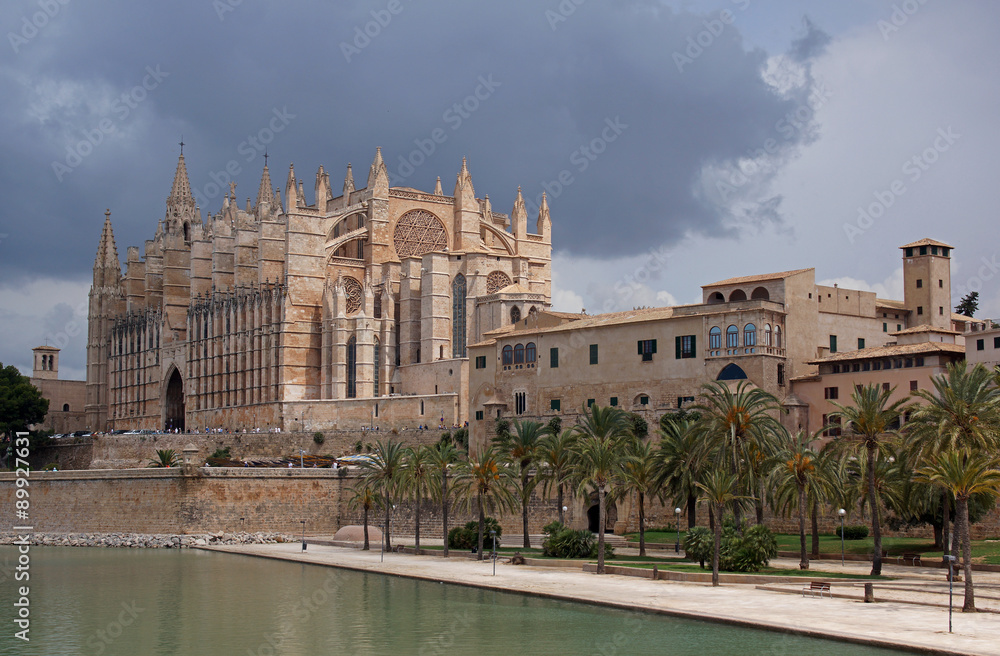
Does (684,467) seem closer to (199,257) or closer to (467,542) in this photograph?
(467,542)

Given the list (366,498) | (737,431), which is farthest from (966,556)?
(366,498)

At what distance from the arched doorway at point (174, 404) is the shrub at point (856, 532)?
59372mm

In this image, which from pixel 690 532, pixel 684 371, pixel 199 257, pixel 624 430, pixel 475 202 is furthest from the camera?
pixel 199 257

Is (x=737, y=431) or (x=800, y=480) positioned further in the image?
(x=800, y=480)

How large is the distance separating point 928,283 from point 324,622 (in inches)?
1324

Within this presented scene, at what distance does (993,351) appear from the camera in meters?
46.1

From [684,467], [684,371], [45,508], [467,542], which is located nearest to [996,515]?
[684,467]

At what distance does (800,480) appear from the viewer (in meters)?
38.2

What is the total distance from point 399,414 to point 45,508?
1857cm

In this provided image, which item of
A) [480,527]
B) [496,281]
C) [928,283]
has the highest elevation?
[496,281]

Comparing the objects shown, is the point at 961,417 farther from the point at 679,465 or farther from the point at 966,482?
the point at 679,465

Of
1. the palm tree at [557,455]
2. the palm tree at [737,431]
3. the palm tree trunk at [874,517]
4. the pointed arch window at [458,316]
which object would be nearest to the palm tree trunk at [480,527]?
the palm tree at [557,455]

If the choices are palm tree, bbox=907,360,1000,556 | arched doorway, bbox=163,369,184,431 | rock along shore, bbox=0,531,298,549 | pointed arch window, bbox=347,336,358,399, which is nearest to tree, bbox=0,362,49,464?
arched doorway, bbox=163,369,184,431

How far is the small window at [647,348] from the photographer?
52812 mm
